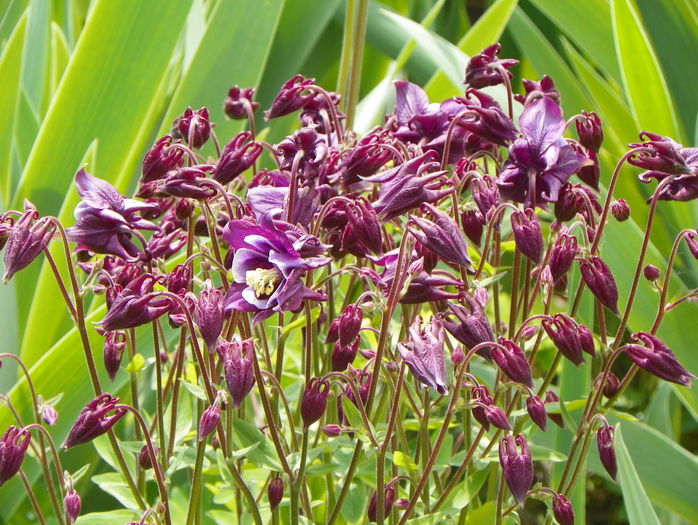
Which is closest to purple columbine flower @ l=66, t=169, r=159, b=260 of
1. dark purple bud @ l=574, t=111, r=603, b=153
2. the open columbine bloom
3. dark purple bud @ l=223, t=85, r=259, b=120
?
the open columbine bloom

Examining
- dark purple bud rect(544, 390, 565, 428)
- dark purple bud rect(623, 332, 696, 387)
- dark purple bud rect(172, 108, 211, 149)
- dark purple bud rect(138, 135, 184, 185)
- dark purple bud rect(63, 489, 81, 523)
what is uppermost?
dark purple bud rect(172, 108, 211, 149)

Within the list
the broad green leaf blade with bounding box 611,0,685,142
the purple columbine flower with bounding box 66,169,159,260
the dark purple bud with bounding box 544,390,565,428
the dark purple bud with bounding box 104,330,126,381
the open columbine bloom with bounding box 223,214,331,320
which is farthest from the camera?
the broad green leaf blade with bounding box 611,0,685,142

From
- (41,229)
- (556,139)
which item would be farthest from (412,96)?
(41,229)

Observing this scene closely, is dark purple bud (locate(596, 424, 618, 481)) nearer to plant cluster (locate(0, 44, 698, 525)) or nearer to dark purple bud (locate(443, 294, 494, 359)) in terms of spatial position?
plant cluster (locate(0, 44, 698, 525))

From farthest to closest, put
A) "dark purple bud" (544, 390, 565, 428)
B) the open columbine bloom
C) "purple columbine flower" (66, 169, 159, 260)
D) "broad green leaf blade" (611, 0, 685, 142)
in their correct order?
"broad green leaf blade" (611, 0, 685, 142) < "dark purple bud" (544, 390, 565, 428) < "purple columbine flower" (66, 169, 159, 260) < the open columbine bloom

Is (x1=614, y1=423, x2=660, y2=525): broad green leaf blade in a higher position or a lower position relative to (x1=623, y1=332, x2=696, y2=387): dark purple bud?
lower

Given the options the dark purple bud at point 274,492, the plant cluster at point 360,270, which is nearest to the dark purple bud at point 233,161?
the plant cluster at point 360,270

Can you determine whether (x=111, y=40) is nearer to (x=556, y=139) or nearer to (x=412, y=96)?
(x=412, y=96)
